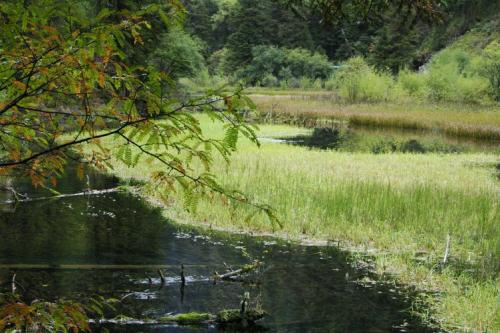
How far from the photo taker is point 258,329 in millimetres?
7219

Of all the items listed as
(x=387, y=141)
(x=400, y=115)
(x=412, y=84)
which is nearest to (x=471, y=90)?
(x=412, y=84)

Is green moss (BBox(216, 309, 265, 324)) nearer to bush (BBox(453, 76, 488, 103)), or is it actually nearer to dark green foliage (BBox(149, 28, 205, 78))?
dark green foliage (BBox(149, 28, 205, 78))

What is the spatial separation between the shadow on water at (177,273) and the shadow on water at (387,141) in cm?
1469

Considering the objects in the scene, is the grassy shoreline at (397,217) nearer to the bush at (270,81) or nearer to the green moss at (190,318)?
the green moss at (190,318)

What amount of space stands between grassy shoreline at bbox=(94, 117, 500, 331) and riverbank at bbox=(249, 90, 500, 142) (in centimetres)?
1570

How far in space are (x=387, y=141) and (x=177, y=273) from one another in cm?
2281

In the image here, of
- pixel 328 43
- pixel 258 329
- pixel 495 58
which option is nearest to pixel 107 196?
pixel 258 329

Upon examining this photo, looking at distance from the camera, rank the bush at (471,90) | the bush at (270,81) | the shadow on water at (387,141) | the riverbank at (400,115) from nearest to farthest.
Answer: the shadow on water at (387,141), the riverbank at (400,115), the bush at (471,90), the bush at (270,81)

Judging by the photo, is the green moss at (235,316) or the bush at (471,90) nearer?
the green moss at (235,316)

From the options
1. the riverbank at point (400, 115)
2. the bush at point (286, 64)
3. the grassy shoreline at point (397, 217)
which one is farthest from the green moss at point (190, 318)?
the bush at point (286, 64)

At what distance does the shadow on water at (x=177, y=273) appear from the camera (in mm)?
7707

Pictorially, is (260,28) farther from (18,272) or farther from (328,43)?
(18,272)

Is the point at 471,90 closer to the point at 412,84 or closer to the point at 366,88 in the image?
the point at 412,84

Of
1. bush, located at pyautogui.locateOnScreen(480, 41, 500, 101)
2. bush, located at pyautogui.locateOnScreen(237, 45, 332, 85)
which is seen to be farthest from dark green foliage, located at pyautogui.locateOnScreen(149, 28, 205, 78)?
bush, located at pyautogui.locateOnScreen(237, 45, 332, 85)
